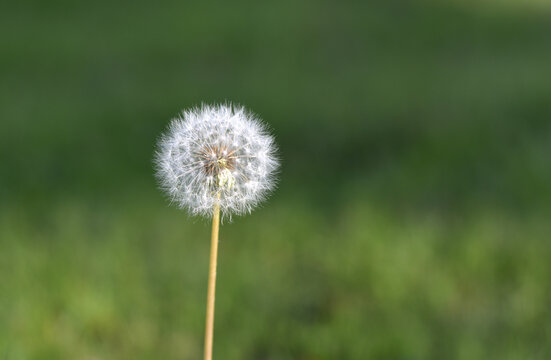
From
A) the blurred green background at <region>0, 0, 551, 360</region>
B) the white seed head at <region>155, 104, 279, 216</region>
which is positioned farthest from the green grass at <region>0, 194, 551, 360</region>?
the white seed head at <region>155, 104, 279, 216</region>

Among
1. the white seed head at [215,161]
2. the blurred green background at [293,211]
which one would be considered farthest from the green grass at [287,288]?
the white seed head at [215,161]

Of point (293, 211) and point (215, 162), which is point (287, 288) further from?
point (215, 162)

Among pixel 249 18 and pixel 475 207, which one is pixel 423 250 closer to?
pixel 475 207

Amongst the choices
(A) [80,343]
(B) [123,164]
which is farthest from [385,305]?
(B) [123,164]

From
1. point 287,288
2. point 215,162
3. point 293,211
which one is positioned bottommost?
point 215,162

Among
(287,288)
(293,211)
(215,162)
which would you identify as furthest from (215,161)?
(293,211)

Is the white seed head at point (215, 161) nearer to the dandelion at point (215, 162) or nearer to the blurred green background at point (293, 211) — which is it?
the dandelion at point (215, 162)
